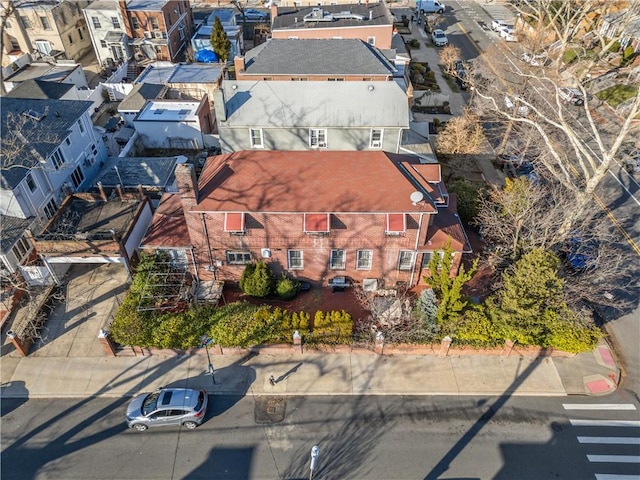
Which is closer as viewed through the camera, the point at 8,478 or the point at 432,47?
the point at 8,478

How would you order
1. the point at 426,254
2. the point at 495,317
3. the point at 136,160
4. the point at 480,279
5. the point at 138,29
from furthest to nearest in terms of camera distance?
the point at 138,29, the point at 136,160, the point at 480,279, the point at 426,254, the point at 495,317

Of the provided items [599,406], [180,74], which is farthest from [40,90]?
[599,406]

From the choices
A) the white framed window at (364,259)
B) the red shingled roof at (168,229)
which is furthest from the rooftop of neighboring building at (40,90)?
the white framed window at (364,259)

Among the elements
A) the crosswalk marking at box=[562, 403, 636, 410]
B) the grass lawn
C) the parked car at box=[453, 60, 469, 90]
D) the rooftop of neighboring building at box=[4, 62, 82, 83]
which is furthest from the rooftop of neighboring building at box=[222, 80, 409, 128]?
the grass lawn

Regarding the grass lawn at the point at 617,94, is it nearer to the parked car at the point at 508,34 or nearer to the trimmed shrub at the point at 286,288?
the parked car at the point at 508,34

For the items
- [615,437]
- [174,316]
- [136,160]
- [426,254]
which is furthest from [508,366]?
[136,160]

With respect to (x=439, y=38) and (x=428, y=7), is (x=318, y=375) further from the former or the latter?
(x=428, y=7)

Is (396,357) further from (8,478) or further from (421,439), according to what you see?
(8,478)
